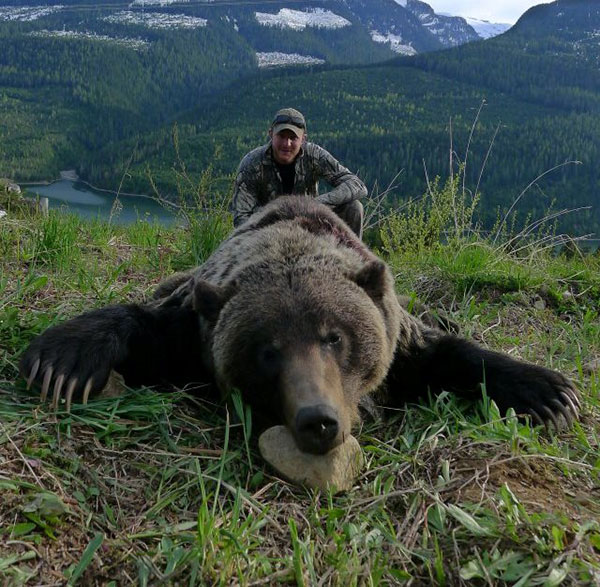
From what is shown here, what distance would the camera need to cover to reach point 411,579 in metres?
1.62

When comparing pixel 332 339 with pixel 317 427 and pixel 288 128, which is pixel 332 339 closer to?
pixel 317 427

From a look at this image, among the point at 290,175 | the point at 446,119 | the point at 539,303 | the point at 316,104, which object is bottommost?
the point at 316,104

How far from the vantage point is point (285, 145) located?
16.7ft

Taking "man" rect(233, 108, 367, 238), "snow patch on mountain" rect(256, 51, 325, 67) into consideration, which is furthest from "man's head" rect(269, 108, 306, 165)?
"snow patch on mountain" rect(256, 51, 325, 67)

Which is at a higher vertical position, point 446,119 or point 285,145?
point 285,145

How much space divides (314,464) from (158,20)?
207 m

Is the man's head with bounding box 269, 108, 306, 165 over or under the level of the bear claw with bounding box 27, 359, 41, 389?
over

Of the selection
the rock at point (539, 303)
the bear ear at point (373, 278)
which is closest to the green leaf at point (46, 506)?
the bear ear at point (373, 278)

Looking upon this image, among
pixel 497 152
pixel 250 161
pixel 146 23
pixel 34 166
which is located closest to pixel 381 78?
pixel 497 152

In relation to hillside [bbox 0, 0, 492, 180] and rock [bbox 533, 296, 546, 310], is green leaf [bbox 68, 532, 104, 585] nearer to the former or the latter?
rock [bbox 533, 296, 546, 310]

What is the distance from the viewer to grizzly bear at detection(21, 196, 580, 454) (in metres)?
2.30

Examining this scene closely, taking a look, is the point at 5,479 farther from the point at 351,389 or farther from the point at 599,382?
the point at 599,382

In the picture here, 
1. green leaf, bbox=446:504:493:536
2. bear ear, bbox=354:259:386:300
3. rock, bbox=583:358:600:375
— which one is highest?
Result: bear ear, bbox=354:259:386:300

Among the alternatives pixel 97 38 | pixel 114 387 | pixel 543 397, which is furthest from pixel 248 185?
pixel 97 38
